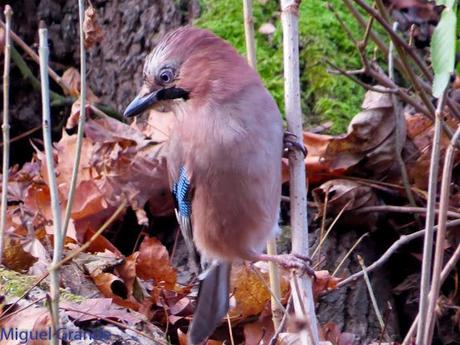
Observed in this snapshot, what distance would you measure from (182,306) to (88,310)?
551mm

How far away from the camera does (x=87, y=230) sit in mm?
3738

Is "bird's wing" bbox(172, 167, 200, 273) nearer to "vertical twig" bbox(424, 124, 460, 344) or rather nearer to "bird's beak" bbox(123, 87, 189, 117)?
"bird's beak" bbox(123, 87, 189, 117)

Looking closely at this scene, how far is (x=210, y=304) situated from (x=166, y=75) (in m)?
0.82

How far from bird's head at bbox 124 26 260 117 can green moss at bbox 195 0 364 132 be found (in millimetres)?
1319

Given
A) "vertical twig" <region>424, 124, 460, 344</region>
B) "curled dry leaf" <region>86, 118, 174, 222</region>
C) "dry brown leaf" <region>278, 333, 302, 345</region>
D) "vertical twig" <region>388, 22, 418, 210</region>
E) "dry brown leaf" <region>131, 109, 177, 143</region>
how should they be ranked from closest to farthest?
1. "vertical twig" <region>424, 124, 460, 344</region>
2. "dry brown leaf" <region>278, 333, 302, 345</region>
3. "vertical twig" <region>388, 22, 418, 210</region>
4. "curled dry leaf" <region>86, 118, 174, 222</region>
5. "dry brown leaf" <region>131, 109, 177, 143</region>

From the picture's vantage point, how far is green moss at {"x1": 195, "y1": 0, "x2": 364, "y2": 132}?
4.22 meters

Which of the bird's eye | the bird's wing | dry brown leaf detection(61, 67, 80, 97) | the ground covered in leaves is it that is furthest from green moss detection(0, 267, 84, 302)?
dry brown leaf detection(61, 67, 80, 97)

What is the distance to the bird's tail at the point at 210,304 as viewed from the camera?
2.92 metres

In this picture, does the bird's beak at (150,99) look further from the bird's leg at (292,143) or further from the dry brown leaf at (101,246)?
the dry brown leaf at (101,246)

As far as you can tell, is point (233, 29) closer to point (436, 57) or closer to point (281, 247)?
point (281, 247)

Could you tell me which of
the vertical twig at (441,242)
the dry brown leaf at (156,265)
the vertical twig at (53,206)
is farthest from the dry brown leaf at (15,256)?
the vertical twig at (441,242)

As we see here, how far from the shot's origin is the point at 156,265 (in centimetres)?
348

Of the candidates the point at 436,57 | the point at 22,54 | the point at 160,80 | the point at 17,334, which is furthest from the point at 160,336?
the point at 22,54

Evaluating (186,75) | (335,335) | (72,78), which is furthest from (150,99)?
(72,78)
